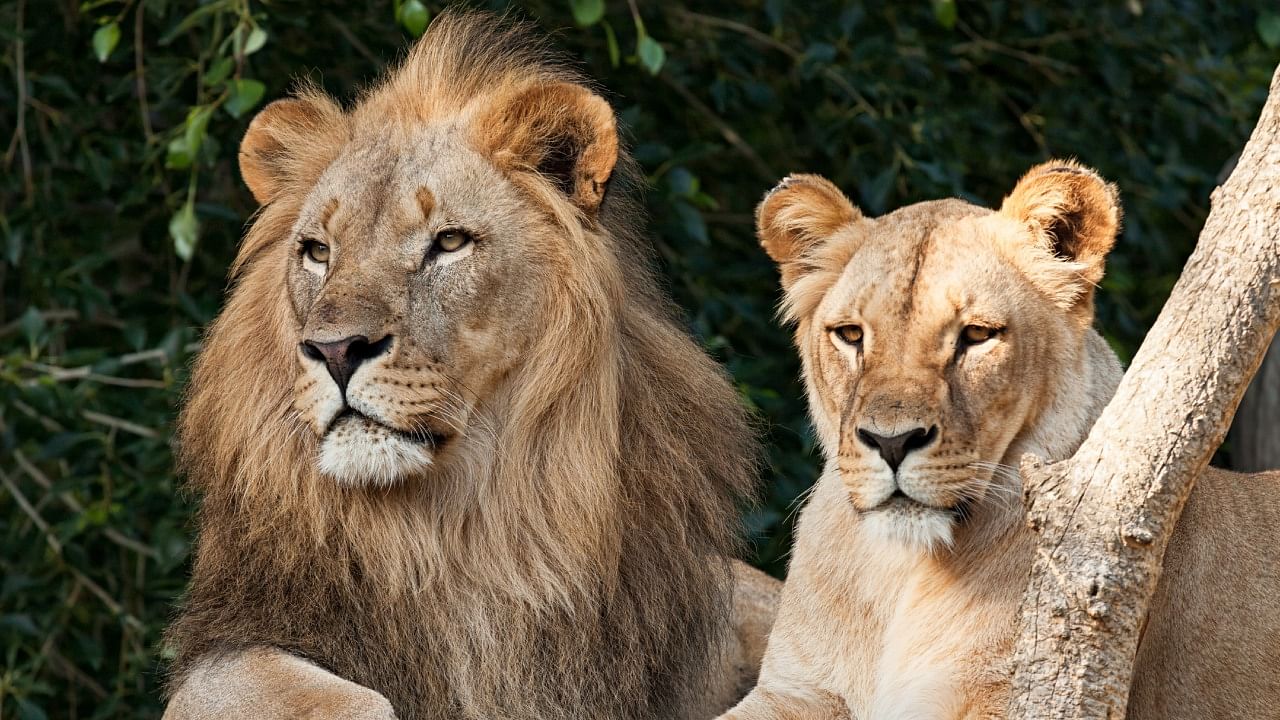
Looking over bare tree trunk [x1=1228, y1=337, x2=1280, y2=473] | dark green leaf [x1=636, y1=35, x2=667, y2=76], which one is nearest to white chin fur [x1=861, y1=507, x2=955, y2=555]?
dark green leaf [x1=636, y1=35, x2=667, y2=76]

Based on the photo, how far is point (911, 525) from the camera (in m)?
2.76

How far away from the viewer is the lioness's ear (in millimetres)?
2918

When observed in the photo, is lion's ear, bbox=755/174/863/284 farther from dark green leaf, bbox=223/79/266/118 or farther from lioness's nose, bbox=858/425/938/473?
dark green leaf, bbox=223/79/266/118

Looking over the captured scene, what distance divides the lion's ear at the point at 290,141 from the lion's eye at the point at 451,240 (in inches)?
17.5

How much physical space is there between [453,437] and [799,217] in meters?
0.76

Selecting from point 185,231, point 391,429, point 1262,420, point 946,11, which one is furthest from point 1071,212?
point 1262,420

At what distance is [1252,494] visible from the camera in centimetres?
335

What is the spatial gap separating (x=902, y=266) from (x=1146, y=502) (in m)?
0.73

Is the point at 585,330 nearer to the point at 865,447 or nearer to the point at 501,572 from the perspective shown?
the point at 501,572

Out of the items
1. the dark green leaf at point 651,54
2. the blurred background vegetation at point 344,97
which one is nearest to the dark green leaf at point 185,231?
the blurred background vegetation at point 344,97

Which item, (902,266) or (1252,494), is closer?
(902,266)

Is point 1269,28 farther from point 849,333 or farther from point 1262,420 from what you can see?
point 849,333

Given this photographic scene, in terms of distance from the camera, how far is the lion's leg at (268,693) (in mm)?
2916

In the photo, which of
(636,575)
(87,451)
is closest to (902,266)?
(636,575)
